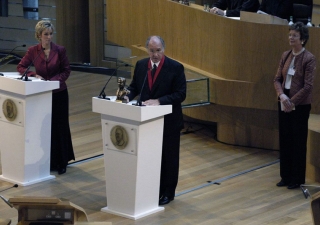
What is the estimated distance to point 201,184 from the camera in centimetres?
590

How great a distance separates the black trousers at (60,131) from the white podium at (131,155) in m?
1.14

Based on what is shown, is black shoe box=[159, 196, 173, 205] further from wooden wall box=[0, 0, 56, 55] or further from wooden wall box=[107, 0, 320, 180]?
wooden wall box=[0, 0, 56, 55]

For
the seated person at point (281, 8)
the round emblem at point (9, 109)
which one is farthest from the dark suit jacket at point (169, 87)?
the seated person at point (281, 8)

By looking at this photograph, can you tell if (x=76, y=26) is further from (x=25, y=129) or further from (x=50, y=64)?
(x=25, y=129)

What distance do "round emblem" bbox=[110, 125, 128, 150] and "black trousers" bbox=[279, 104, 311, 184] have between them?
1.57 m

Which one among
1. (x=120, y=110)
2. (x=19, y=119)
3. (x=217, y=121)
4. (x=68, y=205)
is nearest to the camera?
(x=68, y=205)

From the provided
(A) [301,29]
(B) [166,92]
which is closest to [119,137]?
(B) [166,92]

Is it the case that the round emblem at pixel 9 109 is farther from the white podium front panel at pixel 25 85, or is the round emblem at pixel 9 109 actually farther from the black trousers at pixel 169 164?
the black trousers at pixel 169 164

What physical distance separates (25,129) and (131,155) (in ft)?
4.06

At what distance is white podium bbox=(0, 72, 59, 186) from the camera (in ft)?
18.7

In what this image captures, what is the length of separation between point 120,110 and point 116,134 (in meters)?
0.20

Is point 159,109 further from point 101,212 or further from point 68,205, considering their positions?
point 68,205

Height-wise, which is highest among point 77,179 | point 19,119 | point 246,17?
point 246,17

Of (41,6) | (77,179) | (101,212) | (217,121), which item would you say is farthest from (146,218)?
(41,6)
